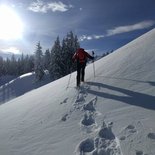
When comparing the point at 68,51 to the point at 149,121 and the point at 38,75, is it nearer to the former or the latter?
the point at 38,75

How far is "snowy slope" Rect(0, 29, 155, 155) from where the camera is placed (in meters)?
6.40

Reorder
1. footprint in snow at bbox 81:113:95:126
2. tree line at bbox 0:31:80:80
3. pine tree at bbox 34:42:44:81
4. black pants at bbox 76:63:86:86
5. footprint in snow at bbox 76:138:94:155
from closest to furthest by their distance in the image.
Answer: footprint in snow at bbox 76:138:94:155 → footprint in snow at bbox 81:113:95:126 → black pants at bbox 76:63:86:86 → tree line at bbox 0:31:80:80 → pine tree at bbox 34:42:44:81

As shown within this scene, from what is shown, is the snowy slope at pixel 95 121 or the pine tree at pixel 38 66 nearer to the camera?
the snowy slope at pixel 95 121

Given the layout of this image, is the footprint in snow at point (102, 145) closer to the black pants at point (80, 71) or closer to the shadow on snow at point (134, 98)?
the shadow on snow at point (134, 98)

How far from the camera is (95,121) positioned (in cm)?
793

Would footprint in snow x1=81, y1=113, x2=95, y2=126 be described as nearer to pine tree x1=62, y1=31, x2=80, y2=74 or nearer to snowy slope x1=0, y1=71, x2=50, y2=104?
pine tree x1=62, y1=31, x2=80, y2=74

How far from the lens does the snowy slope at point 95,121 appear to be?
6398 mm

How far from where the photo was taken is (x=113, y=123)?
735cm

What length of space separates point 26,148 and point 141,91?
198 inches

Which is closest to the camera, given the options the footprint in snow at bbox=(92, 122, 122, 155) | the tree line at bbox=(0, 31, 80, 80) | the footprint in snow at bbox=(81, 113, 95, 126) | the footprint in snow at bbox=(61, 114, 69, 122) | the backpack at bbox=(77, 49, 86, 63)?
the footprint in snow at bbox=(92, 122, 122, 155)

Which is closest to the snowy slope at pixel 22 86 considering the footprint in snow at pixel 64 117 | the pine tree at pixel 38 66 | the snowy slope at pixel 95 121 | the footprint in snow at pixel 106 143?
the pine tree at pixel 38 66

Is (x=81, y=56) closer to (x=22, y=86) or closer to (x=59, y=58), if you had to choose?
(x=59, y=58)

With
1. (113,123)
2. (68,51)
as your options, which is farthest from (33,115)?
(68,51)

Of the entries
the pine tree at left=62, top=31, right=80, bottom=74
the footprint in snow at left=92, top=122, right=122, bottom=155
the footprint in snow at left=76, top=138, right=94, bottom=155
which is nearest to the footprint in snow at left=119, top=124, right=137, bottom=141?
the footprint in snow at left=92, top=122, right=122, bottom=155
